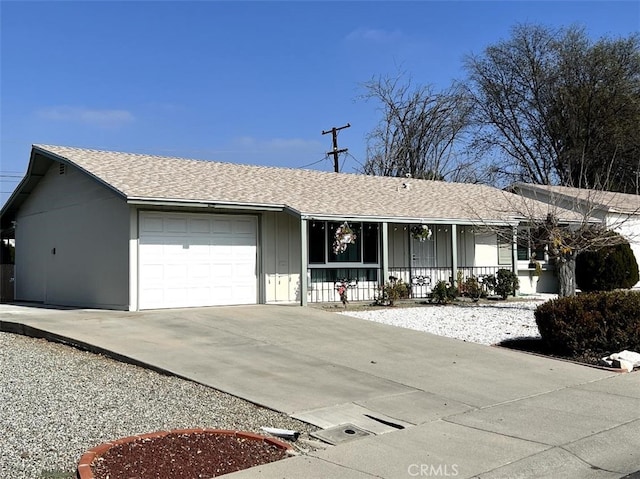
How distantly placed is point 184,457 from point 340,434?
5.97 ft

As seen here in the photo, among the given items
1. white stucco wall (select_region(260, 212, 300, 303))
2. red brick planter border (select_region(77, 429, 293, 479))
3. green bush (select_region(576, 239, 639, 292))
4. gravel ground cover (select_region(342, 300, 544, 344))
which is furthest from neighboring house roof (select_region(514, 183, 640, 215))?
red brick planter border (select_region(77, 429, 293, 479))

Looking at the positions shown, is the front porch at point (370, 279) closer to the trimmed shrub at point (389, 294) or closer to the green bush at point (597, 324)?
the trimmed shrub at point (389, 294)

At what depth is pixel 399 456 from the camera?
6.20 meters

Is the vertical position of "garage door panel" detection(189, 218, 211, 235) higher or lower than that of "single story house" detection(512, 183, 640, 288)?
lower

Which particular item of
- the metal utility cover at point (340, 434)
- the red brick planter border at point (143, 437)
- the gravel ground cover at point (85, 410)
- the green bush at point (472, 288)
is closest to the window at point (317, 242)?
the green bush at point (472, 288)

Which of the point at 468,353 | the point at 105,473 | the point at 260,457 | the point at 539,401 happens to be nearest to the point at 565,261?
the point at 468,353

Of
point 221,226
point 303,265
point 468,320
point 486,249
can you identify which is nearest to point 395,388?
point 468,320

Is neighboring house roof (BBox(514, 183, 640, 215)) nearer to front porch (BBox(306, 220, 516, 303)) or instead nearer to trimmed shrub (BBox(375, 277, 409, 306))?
front porch (BBox(306, 220, 516, 303))

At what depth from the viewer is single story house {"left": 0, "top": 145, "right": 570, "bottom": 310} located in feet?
52.2

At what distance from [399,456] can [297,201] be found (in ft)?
40.6

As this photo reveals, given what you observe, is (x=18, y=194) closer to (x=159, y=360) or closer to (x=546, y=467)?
(x=159, y=360)

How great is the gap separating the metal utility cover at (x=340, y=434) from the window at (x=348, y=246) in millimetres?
11633

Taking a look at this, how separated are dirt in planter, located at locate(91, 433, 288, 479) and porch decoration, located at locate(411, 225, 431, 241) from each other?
570 inches

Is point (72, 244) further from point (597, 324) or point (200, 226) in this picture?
point (597, 324)
